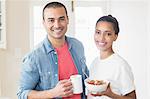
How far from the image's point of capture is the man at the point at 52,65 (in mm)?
1066

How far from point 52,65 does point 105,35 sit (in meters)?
0.26

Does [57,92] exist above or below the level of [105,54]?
below

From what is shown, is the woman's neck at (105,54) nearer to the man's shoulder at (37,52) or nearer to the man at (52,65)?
the man at (52,65)

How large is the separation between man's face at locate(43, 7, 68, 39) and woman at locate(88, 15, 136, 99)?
17 centimetres

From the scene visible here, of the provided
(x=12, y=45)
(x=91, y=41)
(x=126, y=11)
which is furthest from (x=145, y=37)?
(x=12, y=45)

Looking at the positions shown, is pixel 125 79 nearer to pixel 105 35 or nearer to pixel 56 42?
pixel 105 35

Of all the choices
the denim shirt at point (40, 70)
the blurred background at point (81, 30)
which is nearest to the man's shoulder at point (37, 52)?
the denim shirt at point (40, 70)

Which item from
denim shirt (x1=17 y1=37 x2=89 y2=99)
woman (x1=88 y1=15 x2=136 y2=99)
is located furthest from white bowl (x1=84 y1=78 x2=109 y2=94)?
denim shirt (x1=17 y1=37 x2=89 y2=99)

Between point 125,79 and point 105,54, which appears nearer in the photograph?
point 125,79

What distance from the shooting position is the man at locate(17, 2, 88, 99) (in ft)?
3.50

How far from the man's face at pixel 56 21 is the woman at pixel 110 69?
0.56 ft

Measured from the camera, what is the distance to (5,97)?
228 cm

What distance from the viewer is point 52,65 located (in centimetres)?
112

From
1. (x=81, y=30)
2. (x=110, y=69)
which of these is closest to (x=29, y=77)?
(x=110, y=69)
